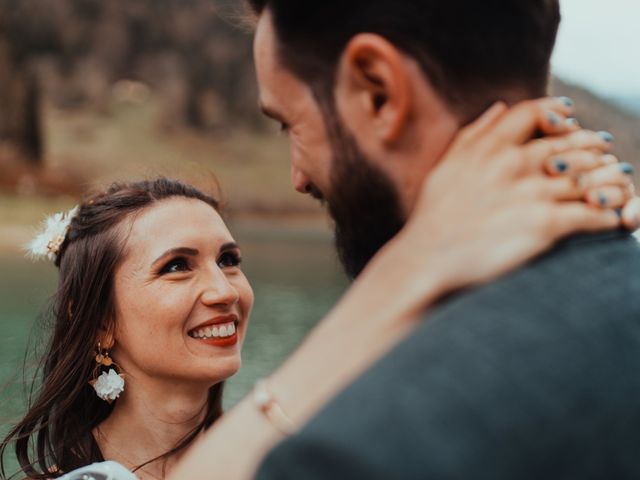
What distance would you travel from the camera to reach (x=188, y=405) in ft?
8.27

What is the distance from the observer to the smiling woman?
8.23 feet

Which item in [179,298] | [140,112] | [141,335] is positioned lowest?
[140,112]

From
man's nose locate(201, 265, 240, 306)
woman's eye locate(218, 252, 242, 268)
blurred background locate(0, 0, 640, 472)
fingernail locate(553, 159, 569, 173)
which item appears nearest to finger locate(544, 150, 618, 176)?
fingernail locate(553, 159, 569, 173)

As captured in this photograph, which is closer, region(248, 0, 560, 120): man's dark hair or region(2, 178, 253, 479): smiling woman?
region(248, 0, 560, 120): man's dark hair

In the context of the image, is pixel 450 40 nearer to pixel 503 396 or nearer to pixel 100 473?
pixel 503 396

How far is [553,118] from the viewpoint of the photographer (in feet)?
3.27

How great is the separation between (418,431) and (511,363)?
118 millimetres

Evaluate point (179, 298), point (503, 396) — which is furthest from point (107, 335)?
point (503, 396)

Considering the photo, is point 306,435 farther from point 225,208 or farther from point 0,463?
point 225,208

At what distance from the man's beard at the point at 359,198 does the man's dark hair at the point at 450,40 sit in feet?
0.24

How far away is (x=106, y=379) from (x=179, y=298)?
0.38 m

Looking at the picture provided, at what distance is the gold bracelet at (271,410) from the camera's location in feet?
2.94

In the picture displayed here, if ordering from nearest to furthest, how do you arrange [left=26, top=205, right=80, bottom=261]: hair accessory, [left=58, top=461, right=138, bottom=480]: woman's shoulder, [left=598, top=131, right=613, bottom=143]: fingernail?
[left=598, top=131, right=613, bottom=143]: fingernail
[left=58, top=461, right=138, bottom=480]: woman's shoulder
[left=26, top=205, right=80, bottom=261]: hair accessory

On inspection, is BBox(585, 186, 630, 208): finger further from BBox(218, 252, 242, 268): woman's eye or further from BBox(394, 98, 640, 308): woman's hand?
BBox(218, 252, 242, 268): woman's eye
